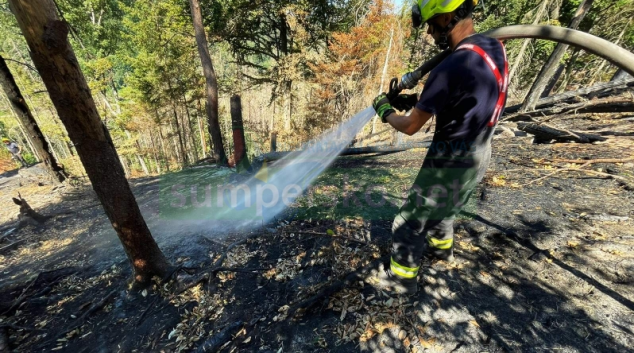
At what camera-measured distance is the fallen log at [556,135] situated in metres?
5.46

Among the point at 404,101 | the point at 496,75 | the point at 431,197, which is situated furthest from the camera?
the point at 404,101

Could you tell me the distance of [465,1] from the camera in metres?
1.82

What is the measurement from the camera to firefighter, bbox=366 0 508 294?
174cm

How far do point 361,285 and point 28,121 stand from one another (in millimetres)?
12278

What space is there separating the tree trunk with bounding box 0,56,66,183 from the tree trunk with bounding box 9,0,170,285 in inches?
361

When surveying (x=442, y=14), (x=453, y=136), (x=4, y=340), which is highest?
(x=442, y=14)

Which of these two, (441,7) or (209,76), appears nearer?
(441,7)

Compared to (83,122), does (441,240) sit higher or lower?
lower

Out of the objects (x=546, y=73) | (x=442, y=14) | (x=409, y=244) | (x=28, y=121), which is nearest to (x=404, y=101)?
(x=442, y=14)

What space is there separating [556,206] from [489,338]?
2.79 meters

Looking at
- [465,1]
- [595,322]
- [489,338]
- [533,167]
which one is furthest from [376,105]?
[533,167]

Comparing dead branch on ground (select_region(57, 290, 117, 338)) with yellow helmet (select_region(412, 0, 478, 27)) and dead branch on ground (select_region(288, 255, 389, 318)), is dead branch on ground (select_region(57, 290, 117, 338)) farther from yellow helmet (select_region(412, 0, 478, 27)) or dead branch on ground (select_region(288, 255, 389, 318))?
yellow helmet (select_region(412, 0, 478, 27))

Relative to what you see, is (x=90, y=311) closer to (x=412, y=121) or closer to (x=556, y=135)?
(x=412, y=121)

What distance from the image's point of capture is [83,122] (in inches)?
93.8
